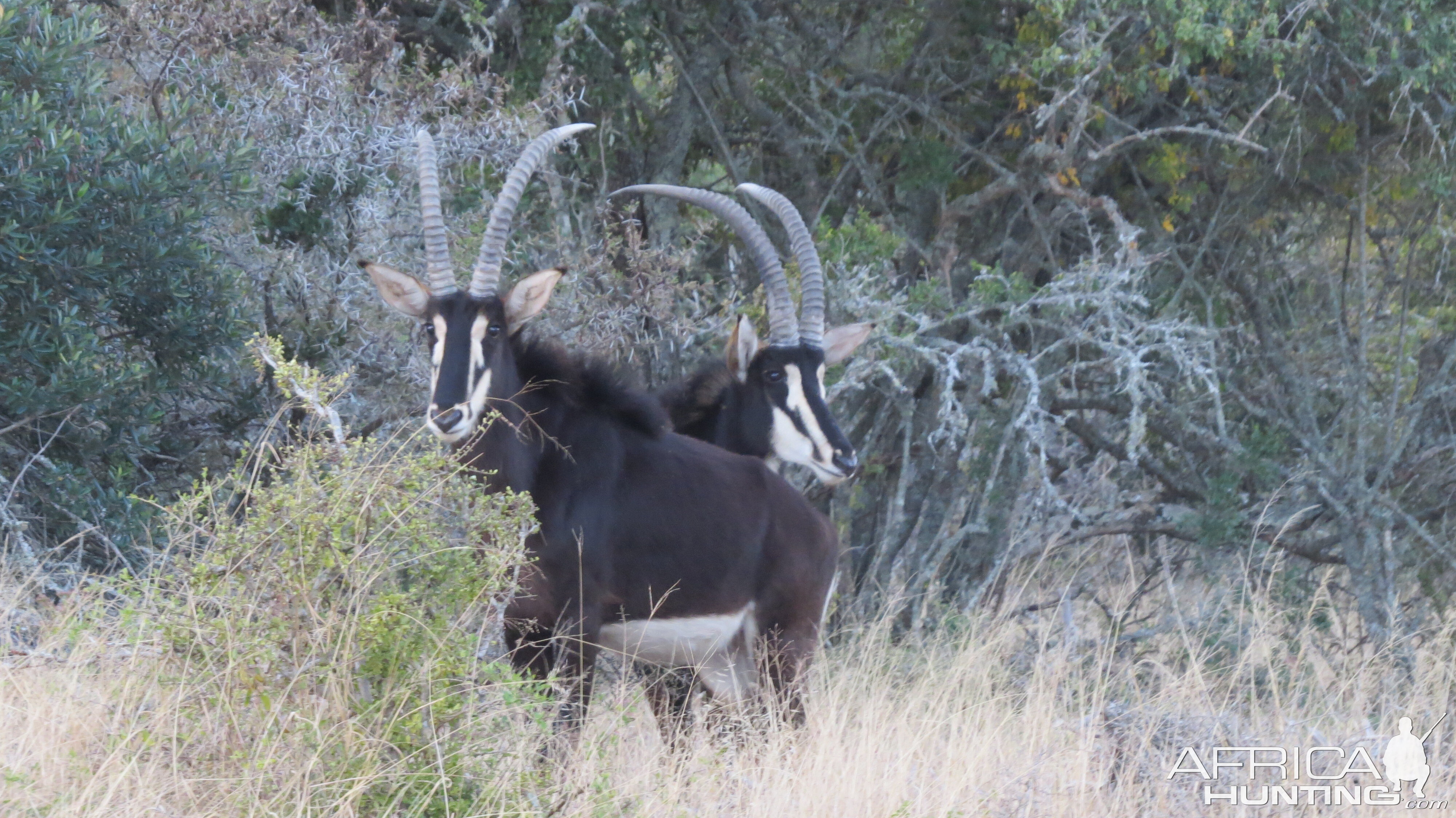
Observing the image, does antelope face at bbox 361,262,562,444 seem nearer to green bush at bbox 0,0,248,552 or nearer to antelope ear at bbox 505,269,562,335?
antelope ear at bbox 505,269,562,335

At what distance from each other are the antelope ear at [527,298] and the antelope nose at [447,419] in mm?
533

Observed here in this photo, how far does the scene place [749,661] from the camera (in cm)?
518

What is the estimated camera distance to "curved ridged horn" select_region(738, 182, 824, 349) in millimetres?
6199

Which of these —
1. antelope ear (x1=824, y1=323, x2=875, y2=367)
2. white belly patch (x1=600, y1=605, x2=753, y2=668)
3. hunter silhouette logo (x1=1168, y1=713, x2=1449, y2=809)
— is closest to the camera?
hunter silhouette logo (x1=1168, y1=713, x2=1449, y2=809)

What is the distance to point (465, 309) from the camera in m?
4.79

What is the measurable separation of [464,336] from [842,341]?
2.18 metres

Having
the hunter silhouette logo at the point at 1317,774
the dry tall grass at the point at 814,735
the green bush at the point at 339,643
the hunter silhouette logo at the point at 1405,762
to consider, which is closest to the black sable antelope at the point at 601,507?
the dry tall grass at the point at 814,735

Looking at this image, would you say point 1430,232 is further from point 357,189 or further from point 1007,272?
point 357,189

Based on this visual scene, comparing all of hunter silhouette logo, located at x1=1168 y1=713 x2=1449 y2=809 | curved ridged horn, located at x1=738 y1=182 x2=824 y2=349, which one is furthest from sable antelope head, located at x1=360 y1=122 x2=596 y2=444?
hunter silhouette logo, located at x1=1168 y1=713 x2=1449 y2=809

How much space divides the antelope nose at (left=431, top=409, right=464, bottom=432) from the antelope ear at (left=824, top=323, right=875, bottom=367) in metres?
2.28

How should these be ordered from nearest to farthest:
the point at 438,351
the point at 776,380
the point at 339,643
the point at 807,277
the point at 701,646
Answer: the point at 339,643 → the point at 438,351 → the point at 701,646 → the point at 776,380 → the point at 807,277

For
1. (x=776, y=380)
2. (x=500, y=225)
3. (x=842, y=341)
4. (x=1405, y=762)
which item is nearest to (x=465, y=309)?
(x=500, y=225)

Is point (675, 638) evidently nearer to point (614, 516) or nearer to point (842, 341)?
point (614, 516)

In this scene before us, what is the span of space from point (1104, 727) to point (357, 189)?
4071 millimetres
